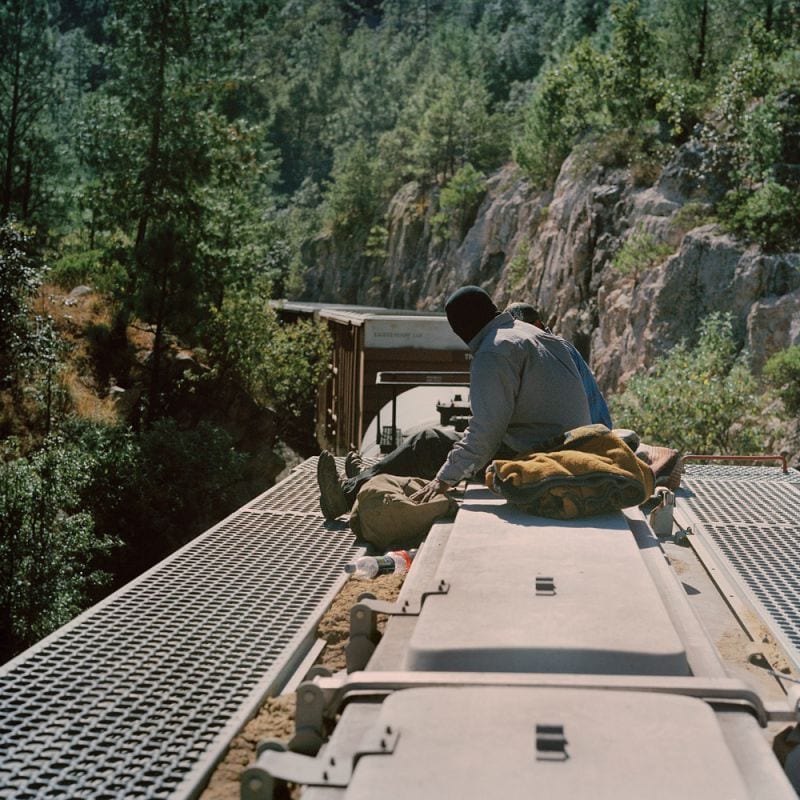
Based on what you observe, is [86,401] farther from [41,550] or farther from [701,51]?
[701,51]

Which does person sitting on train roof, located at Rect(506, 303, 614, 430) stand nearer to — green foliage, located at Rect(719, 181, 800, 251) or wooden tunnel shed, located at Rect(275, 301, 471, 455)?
wooden tunnel shed, located at Rect(275, 301, 471, 455)

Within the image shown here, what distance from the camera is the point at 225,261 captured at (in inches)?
945

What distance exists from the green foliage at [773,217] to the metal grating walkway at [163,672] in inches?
606

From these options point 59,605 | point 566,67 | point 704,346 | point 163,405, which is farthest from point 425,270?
point 59,605

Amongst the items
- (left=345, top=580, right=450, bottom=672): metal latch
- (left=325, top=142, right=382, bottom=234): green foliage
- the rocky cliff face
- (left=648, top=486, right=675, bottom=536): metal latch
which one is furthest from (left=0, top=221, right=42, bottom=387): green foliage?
(left=325, top=142, right=382, bottom=234): green foliage

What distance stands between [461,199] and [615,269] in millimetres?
22373

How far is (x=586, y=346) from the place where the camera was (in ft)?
88.5

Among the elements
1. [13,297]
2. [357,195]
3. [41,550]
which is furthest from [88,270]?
[357,195]

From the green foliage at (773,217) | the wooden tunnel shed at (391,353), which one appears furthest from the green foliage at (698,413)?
the green foliage at (773,217)

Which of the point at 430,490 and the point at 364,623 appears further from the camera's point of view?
the point at 430,490

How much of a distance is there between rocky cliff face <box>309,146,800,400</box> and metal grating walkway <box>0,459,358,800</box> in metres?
13.9

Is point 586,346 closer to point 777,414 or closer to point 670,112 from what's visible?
point 670,112

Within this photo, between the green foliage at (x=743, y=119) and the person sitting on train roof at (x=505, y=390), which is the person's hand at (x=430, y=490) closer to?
the person sitting on train roof at (x=505, y=390)

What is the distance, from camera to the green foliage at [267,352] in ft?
83.0
